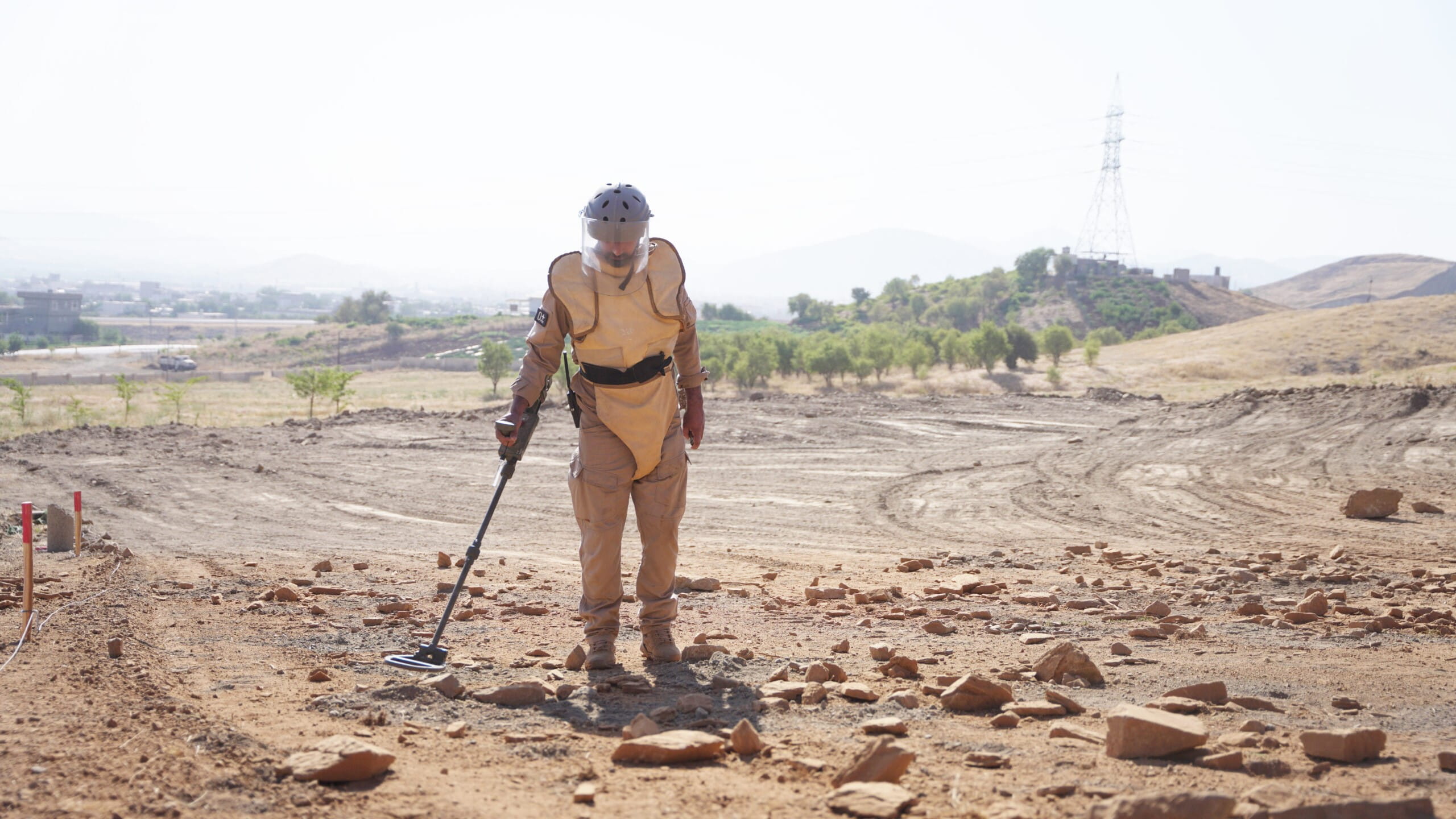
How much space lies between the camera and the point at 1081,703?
4.34m

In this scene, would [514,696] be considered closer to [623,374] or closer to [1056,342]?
[623,374]

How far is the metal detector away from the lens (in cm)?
502

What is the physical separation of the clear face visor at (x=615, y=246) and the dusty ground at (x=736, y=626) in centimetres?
206

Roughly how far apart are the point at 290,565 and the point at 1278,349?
61.9 meters

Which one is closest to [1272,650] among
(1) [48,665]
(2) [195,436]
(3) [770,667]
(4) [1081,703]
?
(4) [1081,703]

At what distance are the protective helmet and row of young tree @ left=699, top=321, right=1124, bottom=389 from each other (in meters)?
46.1

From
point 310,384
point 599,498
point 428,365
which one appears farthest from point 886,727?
point 428,365

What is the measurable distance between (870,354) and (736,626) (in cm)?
4987

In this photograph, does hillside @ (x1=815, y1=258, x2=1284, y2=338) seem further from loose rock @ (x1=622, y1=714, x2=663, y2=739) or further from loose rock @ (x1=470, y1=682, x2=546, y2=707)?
loose rock @ (x1=622, y1=714, x2=663, y2=739)

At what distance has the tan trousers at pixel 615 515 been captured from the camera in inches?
206

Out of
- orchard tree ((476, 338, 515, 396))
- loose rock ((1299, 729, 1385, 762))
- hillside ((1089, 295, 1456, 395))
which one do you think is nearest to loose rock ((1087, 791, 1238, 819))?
loose rock ((1299, 729, 1385, 762))

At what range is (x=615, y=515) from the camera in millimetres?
5254

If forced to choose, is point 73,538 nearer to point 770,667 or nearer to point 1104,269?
point 770,667

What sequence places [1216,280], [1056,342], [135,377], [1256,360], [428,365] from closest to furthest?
[1256,360]
[1056,342]
[135,377]
[428,365]
[1216,280]
